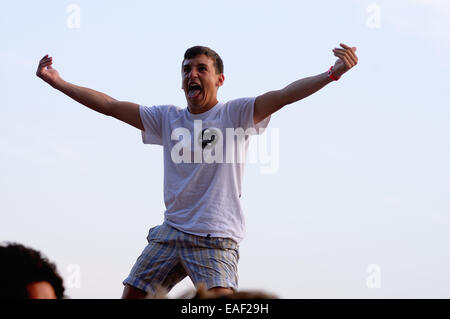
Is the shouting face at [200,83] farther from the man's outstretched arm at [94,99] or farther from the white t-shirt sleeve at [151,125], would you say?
the man's outstretched arm at [94,99]

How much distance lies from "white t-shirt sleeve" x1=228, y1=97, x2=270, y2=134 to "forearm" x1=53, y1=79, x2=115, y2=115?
1108mm

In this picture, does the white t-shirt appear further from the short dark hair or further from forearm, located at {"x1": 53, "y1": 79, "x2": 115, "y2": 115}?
forearm, located at {"x1": 53, "y1": 79, "x2": 115, "y2": 115}

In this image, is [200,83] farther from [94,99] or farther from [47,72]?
[47,72]

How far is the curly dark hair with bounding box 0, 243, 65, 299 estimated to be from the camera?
221 cm

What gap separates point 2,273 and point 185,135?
10.2 feet

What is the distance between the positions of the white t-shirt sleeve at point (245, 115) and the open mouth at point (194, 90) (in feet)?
1.14

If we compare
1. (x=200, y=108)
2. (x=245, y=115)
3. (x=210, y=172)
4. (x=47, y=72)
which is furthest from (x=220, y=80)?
(x=47, y=72)

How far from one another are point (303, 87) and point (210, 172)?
929 millimetres

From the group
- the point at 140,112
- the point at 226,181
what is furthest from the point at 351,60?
the point at 140,112

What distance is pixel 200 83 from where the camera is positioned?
5367 millimetres

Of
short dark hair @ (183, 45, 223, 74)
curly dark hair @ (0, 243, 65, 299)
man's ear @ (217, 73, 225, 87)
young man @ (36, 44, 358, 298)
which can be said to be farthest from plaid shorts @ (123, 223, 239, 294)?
curly dark hair @ (0, 243, 65, 299)

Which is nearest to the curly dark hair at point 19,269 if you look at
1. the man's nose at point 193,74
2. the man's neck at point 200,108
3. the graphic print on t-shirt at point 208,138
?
the graphic print on t-shirt at point 208,138
